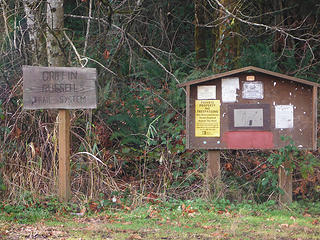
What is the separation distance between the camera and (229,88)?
308 inches

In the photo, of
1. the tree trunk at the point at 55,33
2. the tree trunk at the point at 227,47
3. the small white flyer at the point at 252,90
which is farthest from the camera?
the tree trunk at the point at 227,47

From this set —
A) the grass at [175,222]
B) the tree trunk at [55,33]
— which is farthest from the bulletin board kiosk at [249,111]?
the tree trunk at [55,33]

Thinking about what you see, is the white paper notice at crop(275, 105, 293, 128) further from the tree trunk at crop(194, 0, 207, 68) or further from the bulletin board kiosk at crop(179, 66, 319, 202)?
the tree trunk at crop(194, 0, 207, 68)

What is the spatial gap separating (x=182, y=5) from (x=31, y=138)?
7535 millimetres

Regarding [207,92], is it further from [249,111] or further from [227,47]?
[227,47]

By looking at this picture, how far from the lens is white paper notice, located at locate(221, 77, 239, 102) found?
7809 millimetres

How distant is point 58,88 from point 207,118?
2.36 m

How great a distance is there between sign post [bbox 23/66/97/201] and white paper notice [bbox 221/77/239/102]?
2.02m

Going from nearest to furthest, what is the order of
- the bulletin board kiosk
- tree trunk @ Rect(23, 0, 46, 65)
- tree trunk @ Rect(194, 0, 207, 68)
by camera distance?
the bulletin board kiosk < tree trunk @ Rect(23, 0, 46, 65) < tree trunk @ Rect(194, 0, 207, 68)

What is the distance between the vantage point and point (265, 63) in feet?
35.2

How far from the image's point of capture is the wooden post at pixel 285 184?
757 cm

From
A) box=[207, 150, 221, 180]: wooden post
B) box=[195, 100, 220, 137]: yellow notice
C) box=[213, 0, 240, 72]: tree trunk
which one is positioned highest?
box=[213, 0, 240, 72]: tree trunk

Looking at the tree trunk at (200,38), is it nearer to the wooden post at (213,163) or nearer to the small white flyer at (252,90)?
the small white flyer at (252,90)

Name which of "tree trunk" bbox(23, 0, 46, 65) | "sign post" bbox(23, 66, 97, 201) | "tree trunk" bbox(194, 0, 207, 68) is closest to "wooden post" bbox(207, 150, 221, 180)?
"sign post" bbox(23, 66, 97, 201)
